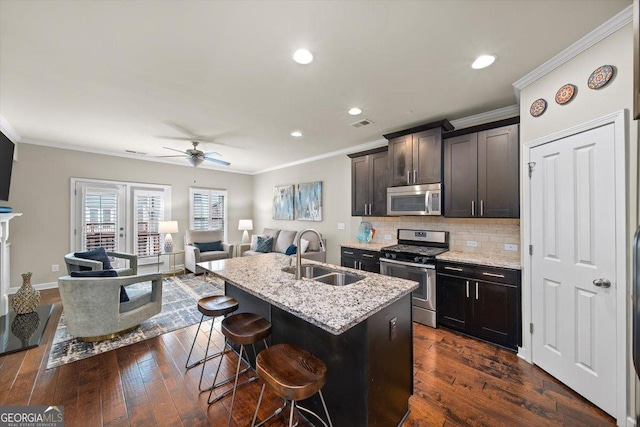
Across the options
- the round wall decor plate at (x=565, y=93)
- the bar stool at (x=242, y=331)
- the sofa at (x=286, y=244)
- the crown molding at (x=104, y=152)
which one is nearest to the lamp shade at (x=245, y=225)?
the sofa at (x=286, y=244)

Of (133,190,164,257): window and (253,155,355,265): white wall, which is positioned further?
(133,190,164,257): window

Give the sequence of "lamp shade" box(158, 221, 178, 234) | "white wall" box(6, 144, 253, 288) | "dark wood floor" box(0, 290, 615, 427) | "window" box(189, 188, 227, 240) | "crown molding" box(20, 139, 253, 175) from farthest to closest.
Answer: "window" box(189, 188, 227, 240), "lamp shade" box(158, 221, 178, 234), "crown molding" box(20, 139, 253, 175), "white wall" box(6, 144, 253, 288), "dark wood floor" box(0, 290, 615, 427)

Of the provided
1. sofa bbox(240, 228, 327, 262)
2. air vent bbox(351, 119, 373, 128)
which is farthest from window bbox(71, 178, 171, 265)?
air vent bbox(351, 119, 373, 128)

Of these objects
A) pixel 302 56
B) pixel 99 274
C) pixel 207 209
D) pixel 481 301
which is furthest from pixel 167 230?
pixel 481 301

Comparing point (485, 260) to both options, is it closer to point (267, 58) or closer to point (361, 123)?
point (361, 123)

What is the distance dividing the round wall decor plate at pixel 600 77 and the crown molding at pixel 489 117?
43.8 inches

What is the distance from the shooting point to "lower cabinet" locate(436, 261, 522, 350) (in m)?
2.50

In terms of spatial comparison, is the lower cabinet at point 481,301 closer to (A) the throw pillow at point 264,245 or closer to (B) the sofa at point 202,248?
(A) the throw pillow at point 264,245

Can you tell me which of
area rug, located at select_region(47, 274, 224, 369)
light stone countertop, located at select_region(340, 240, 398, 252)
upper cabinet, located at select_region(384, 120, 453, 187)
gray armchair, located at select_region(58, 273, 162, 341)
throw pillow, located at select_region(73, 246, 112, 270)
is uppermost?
upper cabinet, located at select_region(384, 120, 453, 187)

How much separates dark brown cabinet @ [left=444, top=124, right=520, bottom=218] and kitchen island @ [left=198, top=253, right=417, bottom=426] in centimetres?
177

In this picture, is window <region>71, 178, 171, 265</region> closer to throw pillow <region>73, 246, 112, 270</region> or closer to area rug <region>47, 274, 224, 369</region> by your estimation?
area rug <region>47, 274, 224, 369</region>

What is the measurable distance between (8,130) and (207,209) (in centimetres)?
354

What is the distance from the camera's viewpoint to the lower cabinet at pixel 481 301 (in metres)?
2.50

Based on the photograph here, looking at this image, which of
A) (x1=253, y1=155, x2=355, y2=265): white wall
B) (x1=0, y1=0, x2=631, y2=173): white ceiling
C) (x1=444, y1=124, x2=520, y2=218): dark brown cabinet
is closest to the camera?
(x1=0, y1=0, x2=631, y2=173): white ceiling
